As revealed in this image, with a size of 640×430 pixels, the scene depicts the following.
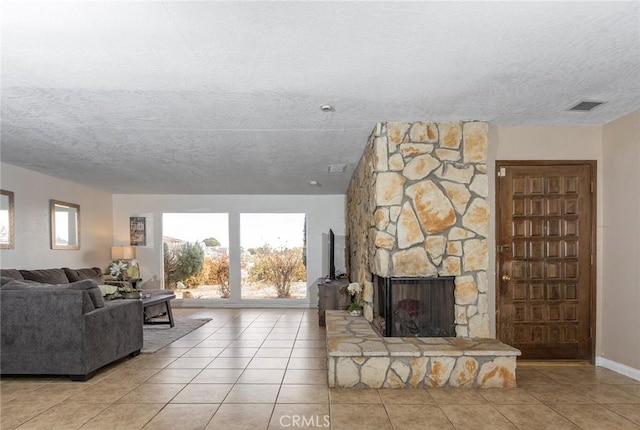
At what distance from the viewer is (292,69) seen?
2.71 metres

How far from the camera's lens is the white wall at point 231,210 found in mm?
8656

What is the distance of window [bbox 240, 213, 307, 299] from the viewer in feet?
28.2

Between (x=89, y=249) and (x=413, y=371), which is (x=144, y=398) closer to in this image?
(x=413, y=371)

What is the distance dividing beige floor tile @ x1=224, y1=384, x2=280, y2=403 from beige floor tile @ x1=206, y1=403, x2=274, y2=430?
0.10m

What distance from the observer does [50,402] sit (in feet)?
10.7

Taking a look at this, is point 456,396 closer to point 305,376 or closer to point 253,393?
point 305,376

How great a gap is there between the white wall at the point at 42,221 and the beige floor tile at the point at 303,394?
4408 mm

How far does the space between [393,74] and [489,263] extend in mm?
2331

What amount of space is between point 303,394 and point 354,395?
42cm

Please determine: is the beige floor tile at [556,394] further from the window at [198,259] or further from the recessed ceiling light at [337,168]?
the window at [198,259]

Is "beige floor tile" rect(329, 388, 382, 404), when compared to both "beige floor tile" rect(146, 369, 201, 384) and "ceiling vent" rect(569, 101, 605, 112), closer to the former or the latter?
"beige floor tile" rect(146, 369, 201, 384)

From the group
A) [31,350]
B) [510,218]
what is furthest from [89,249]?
[510,218]

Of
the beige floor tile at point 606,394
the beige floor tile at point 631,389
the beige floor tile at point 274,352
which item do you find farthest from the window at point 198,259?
the beige floor tile at point 631,389
